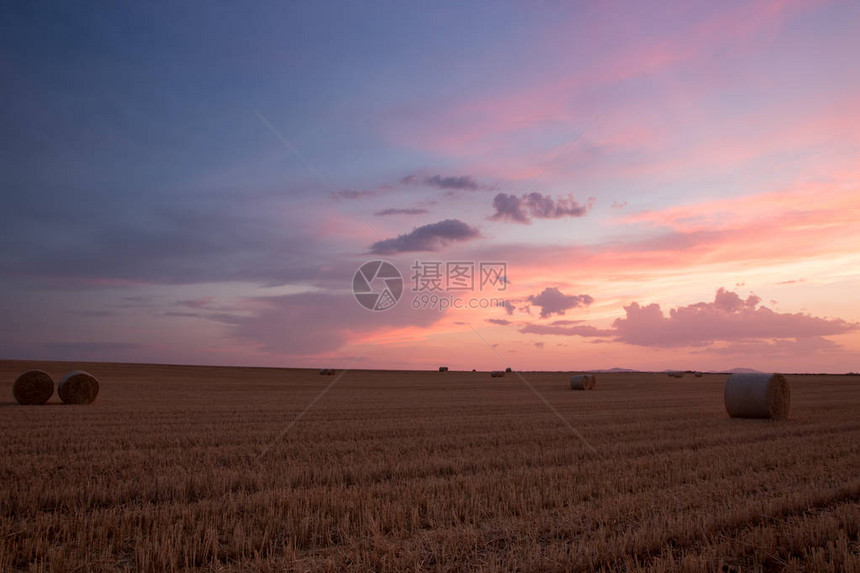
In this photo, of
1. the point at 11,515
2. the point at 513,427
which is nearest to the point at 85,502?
the point at 11,515

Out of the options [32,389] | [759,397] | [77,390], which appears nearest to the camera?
[759,397]

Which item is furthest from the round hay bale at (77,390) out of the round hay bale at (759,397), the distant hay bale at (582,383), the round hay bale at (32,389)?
the distant hay bale at (582,383)

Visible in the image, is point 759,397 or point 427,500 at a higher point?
point 759,397

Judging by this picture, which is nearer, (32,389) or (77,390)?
(32,389)

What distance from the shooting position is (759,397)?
57.0 feet

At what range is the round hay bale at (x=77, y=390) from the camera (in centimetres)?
2331

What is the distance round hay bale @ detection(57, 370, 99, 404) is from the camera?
2331 centimetres

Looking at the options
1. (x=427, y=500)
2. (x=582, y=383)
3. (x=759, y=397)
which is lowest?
(x=582, y=383)

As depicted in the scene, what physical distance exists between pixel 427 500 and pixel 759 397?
575 inches

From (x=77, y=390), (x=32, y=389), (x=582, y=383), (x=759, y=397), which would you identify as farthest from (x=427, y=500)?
(x=582, y=383)

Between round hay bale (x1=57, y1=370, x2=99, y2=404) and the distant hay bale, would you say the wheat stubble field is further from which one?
the distant hay bale

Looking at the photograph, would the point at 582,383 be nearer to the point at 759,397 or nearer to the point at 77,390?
the point at 759,397

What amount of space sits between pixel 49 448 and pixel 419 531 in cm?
877

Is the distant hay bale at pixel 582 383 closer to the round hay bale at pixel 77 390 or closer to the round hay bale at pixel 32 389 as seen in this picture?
the round hay bale at pixel 77 390
